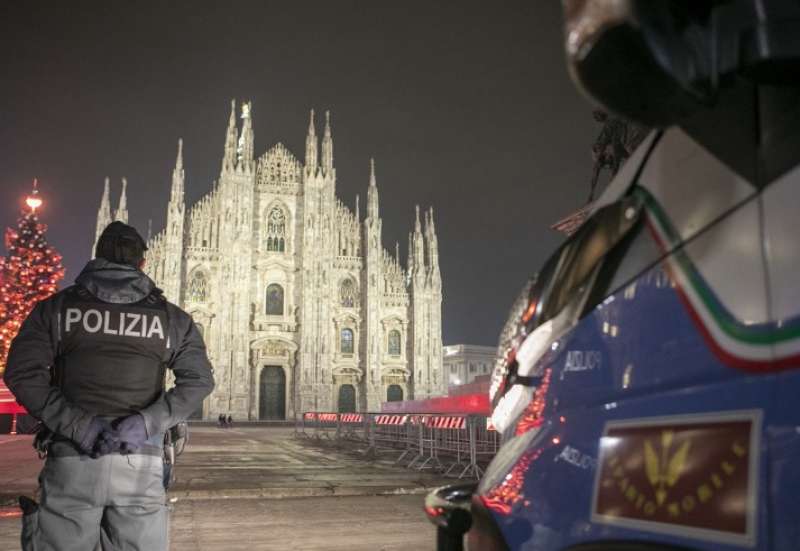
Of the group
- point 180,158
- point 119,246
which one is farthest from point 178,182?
point 119,246

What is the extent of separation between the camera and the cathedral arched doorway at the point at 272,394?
118 feet

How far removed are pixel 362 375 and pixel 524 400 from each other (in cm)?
3570

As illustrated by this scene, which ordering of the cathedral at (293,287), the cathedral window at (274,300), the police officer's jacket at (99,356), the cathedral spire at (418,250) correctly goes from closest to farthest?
the police officer's jacket at (99,356) → the cathedral at (293,287) → the cathedral window at (274,300) → the cathedral spire at (418,250)

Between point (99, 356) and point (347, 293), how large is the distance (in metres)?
35.3

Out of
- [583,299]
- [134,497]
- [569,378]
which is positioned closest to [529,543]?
[569,378]

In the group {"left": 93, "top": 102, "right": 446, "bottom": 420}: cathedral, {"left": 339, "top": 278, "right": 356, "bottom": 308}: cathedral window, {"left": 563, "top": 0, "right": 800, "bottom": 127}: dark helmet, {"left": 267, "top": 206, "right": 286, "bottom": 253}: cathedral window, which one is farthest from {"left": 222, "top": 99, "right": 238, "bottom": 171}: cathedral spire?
{"left": 563, "top": 0, "right": 800, "bottom": 127}: dark helmet

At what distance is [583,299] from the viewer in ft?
4.79

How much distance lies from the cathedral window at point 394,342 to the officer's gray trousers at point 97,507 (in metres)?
35.4

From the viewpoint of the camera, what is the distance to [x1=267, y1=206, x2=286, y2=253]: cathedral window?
37.1 m

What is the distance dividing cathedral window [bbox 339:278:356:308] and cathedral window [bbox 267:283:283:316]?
3468 mm

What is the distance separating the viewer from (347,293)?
124 ft

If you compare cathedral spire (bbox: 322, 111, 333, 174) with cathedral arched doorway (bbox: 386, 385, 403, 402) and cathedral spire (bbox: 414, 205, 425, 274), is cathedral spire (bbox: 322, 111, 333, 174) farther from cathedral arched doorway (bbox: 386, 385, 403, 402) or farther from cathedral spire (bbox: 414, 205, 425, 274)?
cathedral arched doorway (bbox: 386, 385, 403, 402)

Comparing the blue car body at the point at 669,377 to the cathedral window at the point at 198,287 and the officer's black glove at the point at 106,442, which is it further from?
the cathedral window at the point at 198,287

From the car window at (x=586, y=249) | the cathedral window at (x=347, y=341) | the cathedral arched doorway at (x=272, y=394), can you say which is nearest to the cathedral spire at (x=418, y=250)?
the cathedral window at (x=347, y=341)
